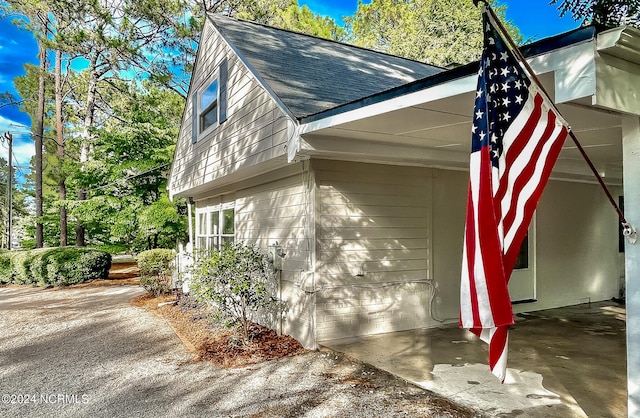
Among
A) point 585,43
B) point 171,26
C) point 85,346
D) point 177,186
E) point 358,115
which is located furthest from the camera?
point 171,26

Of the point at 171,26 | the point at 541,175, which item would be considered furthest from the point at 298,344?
the point at 171,26

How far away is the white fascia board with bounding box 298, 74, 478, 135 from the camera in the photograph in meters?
2.78

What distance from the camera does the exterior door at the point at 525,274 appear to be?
6.71 m

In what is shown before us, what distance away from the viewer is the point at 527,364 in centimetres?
420

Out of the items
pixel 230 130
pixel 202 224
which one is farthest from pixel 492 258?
pixel 202 224

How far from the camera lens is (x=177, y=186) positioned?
32.3 feet

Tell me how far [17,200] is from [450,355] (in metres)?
36.2

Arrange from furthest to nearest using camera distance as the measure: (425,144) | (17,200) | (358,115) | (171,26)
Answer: (17,200) < (171,26) < (425,144) < (358,115)

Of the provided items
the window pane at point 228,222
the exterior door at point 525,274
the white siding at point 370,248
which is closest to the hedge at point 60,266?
the window pane at point 228,222

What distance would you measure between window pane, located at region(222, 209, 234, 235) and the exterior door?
4.72 metres

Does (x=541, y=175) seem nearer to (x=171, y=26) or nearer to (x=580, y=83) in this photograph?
(x=580, y=83)

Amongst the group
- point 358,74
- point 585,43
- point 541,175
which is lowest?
point 541,175

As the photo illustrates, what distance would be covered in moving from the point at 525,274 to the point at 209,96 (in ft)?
20.4

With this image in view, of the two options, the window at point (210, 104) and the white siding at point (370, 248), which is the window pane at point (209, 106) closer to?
the window at point (210, 104)
